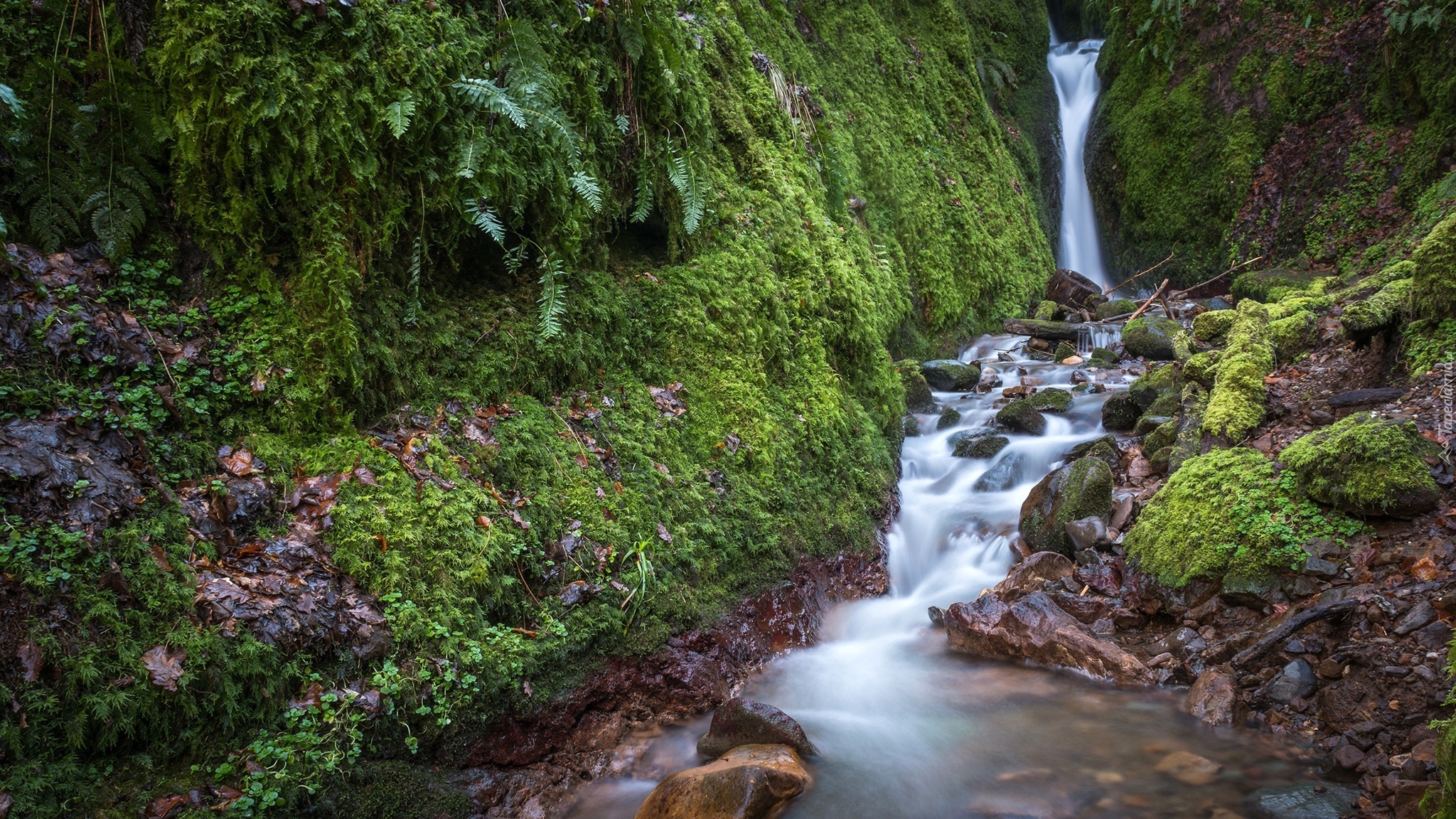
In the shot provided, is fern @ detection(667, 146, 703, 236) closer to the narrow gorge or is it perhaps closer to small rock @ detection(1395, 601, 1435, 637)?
the narrow gorge

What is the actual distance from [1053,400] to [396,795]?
26.4ft

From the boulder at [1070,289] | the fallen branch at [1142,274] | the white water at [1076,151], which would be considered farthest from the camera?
the white water at [1076,151]

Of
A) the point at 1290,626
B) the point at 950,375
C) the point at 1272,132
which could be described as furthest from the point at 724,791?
the point at 1272,132

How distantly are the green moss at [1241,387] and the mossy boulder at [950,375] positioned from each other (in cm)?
315

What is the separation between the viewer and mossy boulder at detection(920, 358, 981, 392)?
31.8 feet

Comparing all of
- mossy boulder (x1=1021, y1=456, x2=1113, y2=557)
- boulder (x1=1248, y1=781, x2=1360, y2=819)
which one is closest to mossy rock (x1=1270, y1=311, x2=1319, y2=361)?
mossy boulder (x1=1021, y1=456, x2=1113, y2=557)

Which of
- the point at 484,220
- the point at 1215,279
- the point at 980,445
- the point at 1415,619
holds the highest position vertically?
the point at 484,220

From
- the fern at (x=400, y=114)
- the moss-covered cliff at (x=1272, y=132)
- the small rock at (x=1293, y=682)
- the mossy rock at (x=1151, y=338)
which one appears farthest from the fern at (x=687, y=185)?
the moss-covered cliff at (x=1272, y=132)

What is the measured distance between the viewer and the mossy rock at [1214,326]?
27.9ft

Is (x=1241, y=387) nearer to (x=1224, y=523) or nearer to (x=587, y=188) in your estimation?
(x=1224, y=523)

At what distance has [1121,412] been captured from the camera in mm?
7715

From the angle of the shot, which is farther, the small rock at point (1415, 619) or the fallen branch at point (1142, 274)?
the fallen branch at point (1142, 274)

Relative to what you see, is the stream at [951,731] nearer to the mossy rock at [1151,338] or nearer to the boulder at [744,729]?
the boulder at [744,729]

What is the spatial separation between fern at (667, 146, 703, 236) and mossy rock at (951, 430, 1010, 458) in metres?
4.27
